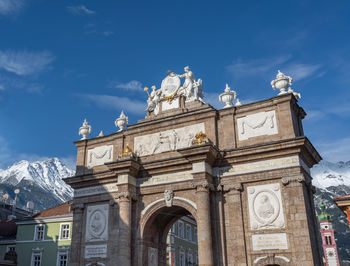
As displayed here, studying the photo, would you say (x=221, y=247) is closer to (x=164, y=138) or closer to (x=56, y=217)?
(x=164, y=138)

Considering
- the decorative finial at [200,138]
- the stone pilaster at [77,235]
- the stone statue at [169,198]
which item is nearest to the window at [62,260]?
the stone pilaster at [77,235]

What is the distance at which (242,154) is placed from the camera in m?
22.2

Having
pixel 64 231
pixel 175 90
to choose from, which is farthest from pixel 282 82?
pixel 64 231

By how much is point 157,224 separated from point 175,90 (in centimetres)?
923

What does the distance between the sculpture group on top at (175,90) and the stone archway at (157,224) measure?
271 inches

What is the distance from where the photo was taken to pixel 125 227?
2325 centimetres

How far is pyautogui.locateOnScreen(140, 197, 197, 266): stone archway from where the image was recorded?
23.4 metres

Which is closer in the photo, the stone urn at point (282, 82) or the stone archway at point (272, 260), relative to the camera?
the stone archway at point (272, 260)

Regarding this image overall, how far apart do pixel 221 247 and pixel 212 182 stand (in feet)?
12.2

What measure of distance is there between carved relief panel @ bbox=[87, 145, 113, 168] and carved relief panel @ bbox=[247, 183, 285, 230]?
10535 millimetres

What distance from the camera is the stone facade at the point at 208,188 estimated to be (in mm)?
20688

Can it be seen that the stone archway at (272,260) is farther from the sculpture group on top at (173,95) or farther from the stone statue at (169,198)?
the sculpture group on top at (173,95)

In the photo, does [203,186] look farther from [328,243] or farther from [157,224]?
[328,243]

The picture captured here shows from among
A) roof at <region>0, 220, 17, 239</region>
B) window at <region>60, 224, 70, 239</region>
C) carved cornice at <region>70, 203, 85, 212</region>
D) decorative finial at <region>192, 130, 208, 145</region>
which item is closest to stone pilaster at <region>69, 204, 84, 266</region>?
carved cornice at <region>70, 203, 85, 212</region>
